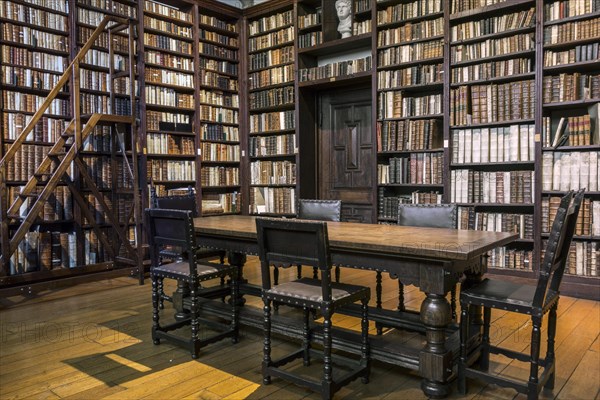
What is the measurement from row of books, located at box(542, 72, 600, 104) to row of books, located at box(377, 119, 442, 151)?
110 centimetres

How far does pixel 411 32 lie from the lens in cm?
503

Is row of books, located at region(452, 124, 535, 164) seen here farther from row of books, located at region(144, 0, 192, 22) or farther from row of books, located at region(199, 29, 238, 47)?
row of books, located at region(144, 0, 192, 22)

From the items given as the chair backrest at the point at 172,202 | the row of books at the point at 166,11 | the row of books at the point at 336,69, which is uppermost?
the row of books at the point at 166,11

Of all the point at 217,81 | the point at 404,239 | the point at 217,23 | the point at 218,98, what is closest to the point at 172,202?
the point at 404,239

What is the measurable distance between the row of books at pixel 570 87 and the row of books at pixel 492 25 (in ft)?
1.91

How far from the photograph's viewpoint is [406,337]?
299 cm

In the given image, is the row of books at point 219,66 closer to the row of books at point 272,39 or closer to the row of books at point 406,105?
the row of books at point 272,39

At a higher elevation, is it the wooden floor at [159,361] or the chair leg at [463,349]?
the chair leg at [463,349]

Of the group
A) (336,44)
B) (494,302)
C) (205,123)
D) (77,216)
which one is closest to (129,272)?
(77,216)

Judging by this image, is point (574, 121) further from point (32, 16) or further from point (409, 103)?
point (32, 16)

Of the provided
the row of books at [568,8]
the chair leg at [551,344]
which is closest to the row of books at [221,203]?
the row of books at [568,8]

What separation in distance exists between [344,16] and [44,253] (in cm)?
426

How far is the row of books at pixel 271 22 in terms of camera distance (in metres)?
6.14

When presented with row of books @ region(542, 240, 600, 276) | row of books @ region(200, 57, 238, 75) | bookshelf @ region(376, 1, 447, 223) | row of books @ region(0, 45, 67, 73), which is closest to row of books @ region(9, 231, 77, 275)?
row of books @ region(0, 45, 67, 73)
